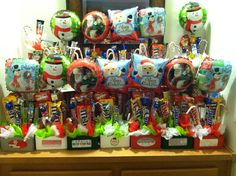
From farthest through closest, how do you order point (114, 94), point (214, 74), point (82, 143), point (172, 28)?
point (172, 28) < point (114, 94) < point (82, 143) < point (214, 74)

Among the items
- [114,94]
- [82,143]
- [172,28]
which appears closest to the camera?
[82,143]

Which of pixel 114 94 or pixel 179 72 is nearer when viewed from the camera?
pixel 179 72

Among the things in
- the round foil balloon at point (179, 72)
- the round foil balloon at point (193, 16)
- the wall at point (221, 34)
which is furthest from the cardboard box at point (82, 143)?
the round foil balloon at point (193, 16)

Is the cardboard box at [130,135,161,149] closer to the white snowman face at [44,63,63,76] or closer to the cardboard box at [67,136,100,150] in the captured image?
the cardboard box at [67,136,100,150]

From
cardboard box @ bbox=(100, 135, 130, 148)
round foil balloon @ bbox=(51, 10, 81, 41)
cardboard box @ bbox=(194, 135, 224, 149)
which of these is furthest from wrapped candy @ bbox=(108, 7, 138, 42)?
cardboard box @ bbox=(194, 135, 224, 149)

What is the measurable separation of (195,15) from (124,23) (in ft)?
1.36

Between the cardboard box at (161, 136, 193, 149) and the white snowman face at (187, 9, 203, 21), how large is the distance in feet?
2.21

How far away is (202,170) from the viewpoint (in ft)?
4.62

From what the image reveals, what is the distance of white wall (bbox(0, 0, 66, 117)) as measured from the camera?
1516 mm

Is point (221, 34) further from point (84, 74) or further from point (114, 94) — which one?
point (84, 74)

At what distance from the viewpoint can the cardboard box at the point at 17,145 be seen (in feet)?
4.53

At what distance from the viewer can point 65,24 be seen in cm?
145

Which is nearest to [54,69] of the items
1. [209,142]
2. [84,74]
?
[84,74]

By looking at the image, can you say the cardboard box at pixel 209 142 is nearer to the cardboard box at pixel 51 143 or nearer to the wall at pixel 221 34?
the wall at pixel 221 34
